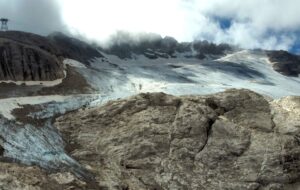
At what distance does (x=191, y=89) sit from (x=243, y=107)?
4789cm

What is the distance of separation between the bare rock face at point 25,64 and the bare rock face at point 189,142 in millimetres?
20679

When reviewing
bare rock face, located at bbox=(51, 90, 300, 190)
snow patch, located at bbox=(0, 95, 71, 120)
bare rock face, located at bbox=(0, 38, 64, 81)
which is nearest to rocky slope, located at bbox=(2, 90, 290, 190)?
bare rock face, located at bbox=(51, 90, 300, 190)

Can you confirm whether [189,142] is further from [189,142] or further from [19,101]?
[19,101]

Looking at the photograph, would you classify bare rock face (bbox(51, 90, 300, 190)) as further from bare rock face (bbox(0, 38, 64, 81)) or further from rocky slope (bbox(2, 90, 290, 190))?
bare rock face (bbox(0, 38, 64, 81))

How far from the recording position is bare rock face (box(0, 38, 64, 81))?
81.2m

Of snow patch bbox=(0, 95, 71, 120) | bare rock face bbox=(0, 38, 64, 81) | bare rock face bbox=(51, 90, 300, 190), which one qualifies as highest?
bare rock face bbox=(0, 38, 64, 81)

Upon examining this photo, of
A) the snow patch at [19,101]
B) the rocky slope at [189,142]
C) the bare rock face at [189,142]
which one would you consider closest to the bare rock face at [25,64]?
the snow patch at [19,101]

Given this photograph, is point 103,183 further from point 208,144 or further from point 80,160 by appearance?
point 208,144

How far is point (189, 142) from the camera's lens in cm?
5853

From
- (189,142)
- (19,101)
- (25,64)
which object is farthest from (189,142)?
(25,64)

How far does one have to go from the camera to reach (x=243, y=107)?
6366 centimetres

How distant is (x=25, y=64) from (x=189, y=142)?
35.0 meters

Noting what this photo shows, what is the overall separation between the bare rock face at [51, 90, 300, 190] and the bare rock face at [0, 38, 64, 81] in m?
20.7

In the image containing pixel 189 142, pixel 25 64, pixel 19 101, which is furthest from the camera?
pixel 25 64
